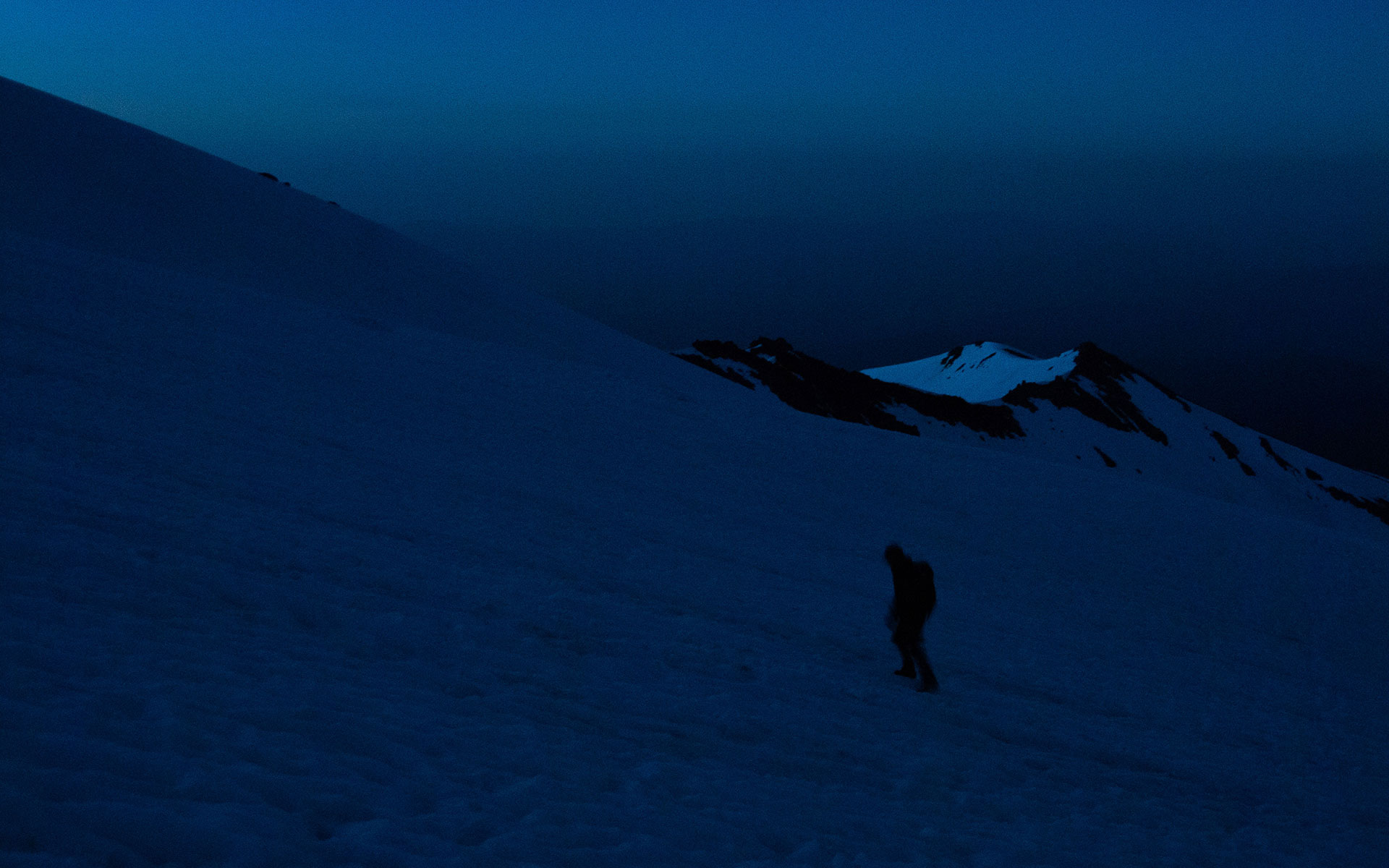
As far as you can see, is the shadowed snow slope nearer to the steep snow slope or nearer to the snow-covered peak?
the steep snow slope

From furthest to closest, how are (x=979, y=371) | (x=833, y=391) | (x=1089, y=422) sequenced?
(x=979, y=371)
(x=1089, y=422)
(x=833, y=391)

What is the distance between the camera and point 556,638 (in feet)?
28.9

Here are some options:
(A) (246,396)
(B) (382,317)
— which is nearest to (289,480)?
(A) (246,396)

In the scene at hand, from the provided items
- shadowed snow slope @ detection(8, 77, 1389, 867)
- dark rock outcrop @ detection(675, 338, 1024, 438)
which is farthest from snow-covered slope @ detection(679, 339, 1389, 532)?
shadowed snow slope @ detection(8, 77, 1389, 867)

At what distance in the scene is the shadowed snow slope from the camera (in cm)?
523

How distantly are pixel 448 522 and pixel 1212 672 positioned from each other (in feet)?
39.3

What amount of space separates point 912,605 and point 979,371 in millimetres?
111876

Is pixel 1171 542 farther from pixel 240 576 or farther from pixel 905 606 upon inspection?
pixel 240 576

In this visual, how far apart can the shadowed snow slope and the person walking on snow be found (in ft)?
1.22

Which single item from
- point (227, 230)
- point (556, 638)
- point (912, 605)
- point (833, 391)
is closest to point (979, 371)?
point (833, 391)

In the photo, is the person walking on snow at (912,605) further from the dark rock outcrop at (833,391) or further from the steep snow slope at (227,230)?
the dark rock outcrop at (833,391)

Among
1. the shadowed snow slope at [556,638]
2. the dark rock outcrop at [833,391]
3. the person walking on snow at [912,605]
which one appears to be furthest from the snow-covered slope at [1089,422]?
the person walking on snow at [912,605]

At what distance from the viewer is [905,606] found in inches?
384

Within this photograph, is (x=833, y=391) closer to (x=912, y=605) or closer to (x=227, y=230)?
(x=227, y=230)
